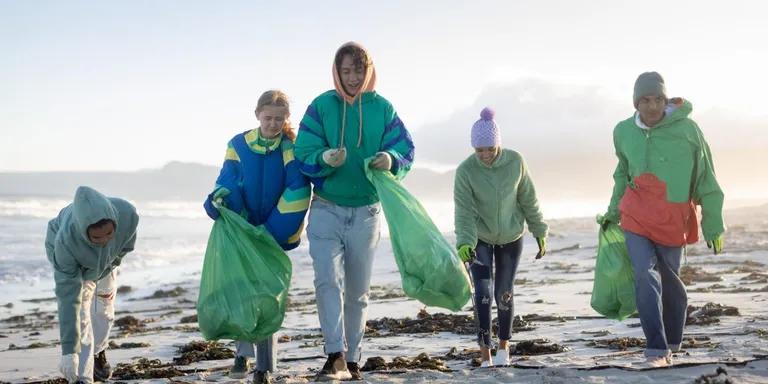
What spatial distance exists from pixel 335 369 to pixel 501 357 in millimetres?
1264

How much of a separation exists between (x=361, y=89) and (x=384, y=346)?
8.45 feet

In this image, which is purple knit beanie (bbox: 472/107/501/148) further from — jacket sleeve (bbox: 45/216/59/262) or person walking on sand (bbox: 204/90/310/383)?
jacket sleeve (bbox: 45/216/59/262)

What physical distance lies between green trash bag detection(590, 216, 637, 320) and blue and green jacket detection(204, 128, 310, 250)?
1.90 meters

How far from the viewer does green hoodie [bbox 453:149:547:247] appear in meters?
5.23

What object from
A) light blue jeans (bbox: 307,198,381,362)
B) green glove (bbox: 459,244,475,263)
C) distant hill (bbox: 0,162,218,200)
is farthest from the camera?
distant hill (bbox: 0,162,218,200)

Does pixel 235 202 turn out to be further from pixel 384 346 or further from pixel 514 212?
pixel 384 346

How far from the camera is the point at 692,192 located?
482 cm

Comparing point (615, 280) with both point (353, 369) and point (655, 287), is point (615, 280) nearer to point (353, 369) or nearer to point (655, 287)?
point (655, 287)

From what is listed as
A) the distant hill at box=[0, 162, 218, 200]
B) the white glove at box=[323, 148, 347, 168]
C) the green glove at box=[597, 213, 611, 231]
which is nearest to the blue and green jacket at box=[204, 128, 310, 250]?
the white glove at box=[323, 148, 347, 168]

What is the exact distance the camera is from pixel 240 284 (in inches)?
172

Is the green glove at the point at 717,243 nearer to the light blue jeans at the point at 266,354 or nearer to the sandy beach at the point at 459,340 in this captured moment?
the sandy beach at the point at 459,340

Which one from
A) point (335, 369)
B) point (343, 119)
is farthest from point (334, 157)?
point (335, 369)

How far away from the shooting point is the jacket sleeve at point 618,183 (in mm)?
4988

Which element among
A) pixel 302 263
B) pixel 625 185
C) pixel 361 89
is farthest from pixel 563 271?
pixel 361 89
